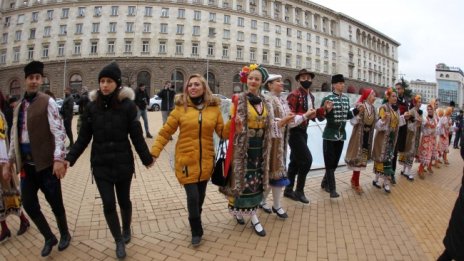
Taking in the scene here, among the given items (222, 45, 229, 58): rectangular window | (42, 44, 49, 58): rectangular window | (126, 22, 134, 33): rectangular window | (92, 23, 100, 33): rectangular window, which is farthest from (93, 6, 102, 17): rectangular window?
(222, 45, 229, 58): rectangular window

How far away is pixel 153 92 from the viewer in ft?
137

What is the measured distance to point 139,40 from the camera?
42.7 meters

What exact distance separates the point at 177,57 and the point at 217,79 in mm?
6514

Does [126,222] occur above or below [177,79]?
below

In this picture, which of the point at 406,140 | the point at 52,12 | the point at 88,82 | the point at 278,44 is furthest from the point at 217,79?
the point at 406,140

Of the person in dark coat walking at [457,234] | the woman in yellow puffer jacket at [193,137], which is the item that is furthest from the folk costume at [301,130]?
the person in dark coat walking at [457,234]

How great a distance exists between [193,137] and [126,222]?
130cm

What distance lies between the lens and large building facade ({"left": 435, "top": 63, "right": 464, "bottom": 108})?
111 metres

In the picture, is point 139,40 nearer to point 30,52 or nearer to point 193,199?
point 30,52

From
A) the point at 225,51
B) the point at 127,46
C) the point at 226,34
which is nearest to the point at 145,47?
the point at 127,46

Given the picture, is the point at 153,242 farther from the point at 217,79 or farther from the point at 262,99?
the point at 217,79

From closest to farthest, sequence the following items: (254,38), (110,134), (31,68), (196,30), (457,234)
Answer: (457,234), (110,134), (31,68), (196,30), (254,38)

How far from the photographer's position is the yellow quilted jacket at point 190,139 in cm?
335

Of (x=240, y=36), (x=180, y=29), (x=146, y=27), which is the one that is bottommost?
(x=146, y=27)
